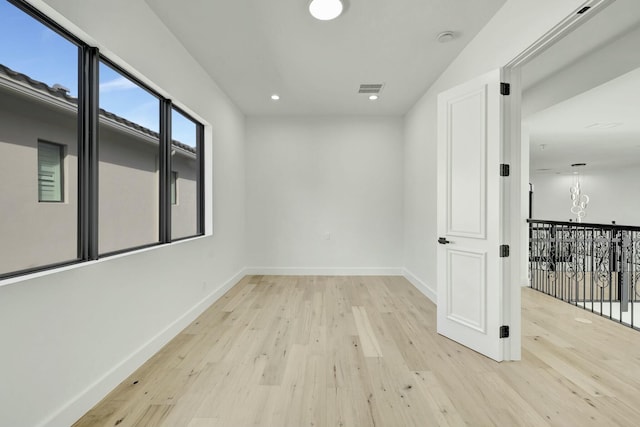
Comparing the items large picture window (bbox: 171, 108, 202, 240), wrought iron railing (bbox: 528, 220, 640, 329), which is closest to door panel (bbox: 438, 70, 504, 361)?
wrought iron railing (bbox: 528, 220, 640, 329)

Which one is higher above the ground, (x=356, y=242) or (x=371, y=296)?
(x=356, y=242)

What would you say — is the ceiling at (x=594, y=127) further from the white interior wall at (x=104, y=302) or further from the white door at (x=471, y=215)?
the white interior wall at (x=104, y=302)

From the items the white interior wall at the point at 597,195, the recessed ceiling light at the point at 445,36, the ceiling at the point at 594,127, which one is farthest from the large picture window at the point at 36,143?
the white interior wall at the point at 597,195

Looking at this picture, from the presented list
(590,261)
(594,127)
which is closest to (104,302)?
(590,261)

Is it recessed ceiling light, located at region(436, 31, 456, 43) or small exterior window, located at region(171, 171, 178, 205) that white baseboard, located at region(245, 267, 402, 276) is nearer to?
small exterior window, located at region(171, 171, 178, 205)

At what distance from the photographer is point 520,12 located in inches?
83.8

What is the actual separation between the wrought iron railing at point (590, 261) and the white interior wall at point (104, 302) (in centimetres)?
471

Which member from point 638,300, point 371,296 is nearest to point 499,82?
point 371,296

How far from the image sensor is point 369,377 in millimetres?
2100

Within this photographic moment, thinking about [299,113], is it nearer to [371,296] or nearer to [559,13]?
[371,296]

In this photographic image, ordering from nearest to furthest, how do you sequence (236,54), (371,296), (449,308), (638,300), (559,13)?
(559,13), (449,308), (236,54), (371,296), (638,300)

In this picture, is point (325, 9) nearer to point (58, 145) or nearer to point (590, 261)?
point (58, 145)

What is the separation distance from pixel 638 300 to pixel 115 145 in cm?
798

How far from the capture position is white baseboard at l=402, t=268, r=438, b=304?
3791 millimetres
